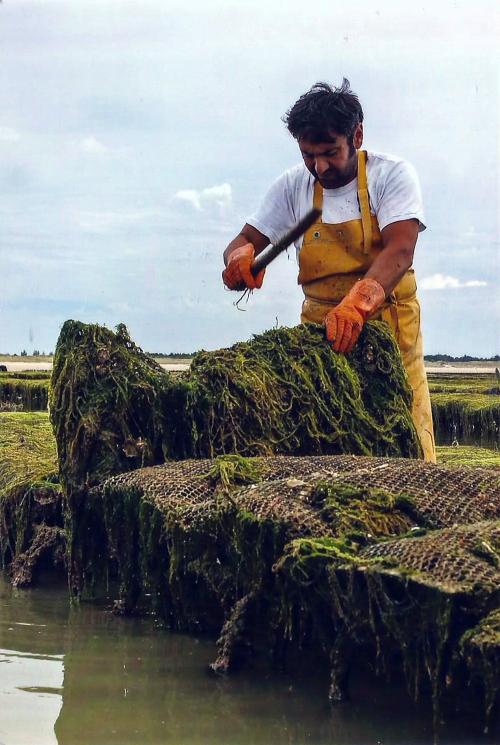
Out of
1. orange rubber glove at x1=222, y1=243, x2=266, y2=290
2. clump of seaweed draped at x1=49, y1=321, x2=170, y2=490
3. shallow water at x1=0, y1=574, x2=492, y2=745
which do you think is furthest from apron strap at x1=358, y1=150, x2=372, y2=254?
shallow water at x1=0, y1=574, x2=492, y2=745

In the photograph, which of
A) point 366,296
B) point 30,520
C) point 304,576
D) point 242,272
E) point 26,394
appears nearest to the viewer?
point 304,576

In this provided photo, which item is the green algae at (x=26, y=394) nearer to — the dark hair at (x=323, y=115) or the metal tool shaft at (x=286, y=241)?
the metal tool shaft at (x=286, y=241)

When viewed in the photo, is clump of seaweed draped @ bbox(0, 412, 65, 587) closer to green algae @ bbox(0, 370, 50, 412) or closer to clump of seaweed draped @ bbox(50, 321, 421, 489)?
clump of seaweed draped @ bbox(50, 321, 421, 489)

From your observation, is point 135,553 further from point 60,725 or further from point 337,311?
point 337,311

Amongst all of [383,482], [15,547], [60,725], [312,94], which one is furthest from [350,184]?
[60,725]

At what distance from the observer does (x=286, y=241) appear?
7047mm

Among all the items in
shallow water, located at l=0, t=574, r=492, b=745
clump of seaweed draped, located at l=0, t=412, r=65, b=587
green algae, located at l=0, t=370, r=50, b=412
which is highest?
green algae, located at l=0, t=370, r=50, b=412

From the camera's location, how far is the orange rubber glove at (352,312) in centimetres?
670

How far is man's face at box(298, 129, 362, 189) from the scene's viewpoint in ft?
22.3

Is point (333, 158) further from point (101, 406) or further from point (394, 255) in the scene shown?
point (101, 406)

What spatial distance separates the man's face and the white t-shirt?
0.08 m

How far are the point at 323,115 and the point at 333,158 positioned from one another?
0.29 metres

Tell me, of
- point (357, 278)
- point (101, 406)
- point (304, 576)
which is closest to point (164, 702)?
point (304, 576)

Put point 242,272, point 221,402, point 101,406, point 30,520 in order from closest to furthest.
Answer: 1. point 101,406
2. point 221,402
3. point 242,272
4. point 30,520
